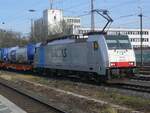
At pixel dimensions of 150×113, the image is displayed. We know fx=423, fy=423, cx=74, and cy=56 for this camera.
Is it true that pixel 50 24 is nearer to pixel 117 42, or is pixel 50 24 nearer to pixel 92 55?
pixel 92 55

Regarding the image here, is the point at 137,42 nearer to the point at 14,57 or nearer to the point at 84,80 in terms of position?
the point at 14,57

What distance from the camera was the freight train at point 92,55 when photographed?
83.3ft

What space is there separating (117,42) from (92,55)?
1.77 m

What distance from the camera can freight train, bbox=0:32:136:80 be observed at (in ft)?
83.3

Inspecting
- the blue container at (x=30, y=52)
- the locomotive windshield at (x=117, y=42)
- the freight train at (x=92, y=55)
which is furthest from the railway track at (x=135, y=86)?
the blue container at (x=30, y=52)

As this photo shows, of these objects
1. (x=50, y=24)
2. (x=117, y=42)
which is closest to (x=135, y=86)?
(x=117, y=42)

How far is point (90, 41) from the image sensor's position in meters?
27.0

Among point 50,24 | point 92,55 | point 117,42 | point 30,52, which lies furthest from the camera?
point 50,24

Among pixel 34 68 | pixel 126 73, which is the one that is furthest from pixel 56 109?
pixel 34 68

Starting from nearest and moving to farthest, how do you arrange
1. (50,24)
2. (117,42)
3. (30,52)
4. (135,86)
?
(135,86) < (117,42) < (30,52) < (50,24)

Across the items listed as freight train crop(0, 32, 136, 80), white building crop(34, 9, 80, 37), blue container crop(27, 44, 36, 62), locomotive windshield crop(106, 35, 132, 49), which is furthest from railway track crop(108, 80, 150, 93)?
white building crop(34, 9, 80, 37)

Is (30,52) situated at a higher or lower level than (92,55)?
higher

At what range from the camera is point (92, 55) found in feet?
87.4

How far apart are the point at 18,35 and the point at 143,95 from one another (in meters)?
103
